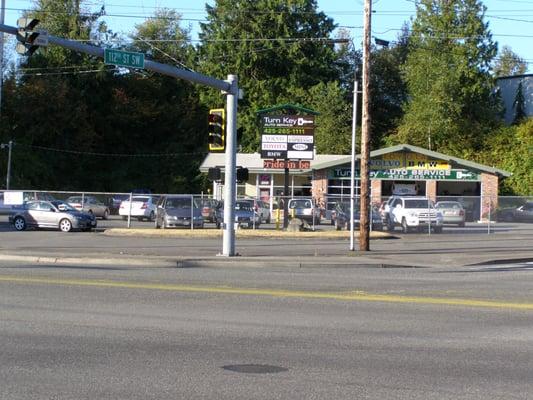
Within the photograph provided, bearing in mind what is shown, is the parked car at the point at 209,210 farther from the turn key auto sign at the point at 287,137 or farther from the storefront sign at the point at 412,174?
the storefront sign at the point at 412,174

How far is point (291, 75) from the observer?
74.1 metres

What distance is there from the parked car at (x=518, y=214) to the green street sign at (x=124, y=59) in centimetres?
2794

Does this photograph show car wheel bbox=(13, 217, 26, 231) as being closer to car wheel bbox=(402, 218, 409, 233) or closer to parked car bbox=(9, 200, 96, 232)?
parked car bbox=(9, 200, 96, 232)

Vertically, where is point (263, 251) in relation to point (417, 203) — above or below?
below

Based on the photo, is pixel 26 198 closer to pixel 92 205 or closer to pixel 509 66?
pixel 92 205

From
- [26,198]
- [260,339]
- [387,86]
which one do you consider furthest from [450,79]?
[260,339]

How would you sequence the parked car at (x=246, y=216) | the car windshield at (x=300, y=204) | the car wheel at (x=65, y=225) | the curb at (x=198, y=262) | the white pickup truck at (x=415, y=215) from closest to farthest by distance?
1. the curb at (x=198, y=262)
2. the car wheel at (x=65, y=225)
3. the white pickup truck at (x=415, y=215)
4. the parked car at (x=246, y=216)
5. the car windshield at (x=300, y=204)

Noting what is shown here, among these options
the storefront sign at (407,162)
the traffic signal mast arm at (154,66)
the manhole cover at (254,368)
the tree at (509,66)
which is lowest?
the manhole cover at (254,368)

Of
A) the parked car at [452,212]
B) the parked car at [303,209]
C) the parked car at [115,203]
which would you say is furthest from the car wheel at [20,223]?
the parked car at [452,212]

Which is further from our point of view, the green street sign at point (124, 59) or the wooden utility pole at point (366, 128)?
the wooden utility pole at point (366, 128)

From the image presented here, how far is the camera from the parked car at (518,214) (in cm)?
4506

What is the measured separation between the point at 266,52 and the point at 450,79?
1756cm

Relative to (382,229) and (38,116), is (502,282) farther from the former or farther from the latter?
(38,116)

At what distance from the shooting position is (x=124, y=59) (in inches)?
911
